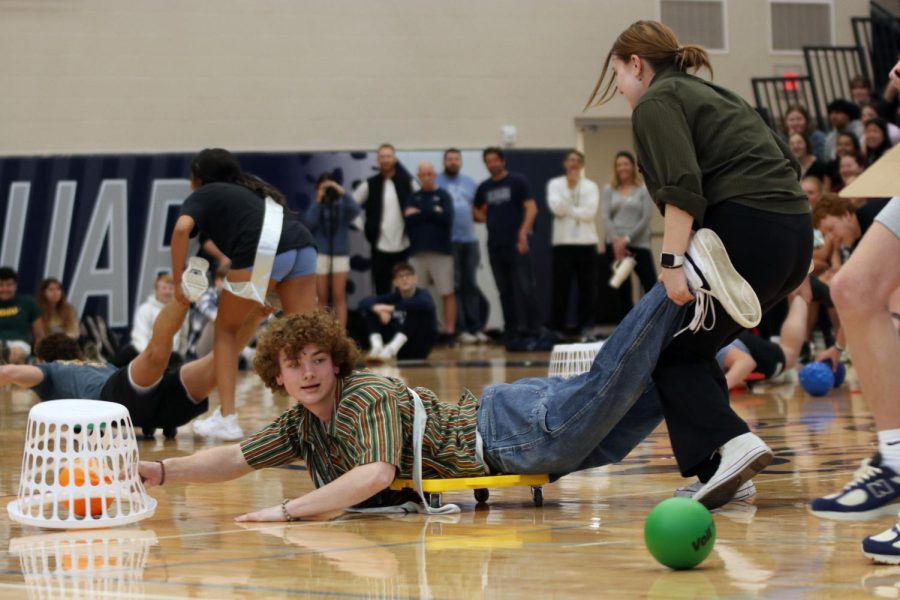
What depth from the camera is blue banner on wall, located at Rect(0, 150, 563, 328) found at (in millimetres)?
14570

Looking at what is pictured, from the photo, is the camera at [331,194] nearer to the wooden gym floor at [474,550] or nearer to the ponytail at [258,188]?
the ponytail at [258,188]

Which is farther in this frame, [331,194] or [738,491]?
[331,194]

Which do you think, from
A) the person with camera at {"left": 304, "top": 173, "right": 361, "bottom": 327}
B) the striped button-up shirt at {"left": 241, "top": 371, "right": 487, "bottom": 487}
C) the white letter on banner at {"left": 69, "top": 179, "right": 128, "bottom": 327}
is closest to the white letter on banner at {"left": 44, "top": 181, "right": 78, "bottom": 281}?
the white letter on banner at {"left": 69, "top": 179, "right": 128, "bottom": 327}

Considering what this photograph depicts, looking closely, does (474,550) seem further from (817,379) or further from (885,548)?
(817,379)

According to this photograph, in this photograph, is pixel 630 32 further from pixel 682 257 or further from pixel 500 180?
pixel 500 180

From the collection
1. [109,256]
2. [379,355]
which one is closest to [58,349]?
[379,355]

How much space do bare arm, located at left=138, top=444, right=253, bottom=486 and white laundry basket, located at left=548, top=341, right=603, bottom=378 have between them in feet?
11.9

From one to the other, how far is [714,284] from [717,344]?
29cm

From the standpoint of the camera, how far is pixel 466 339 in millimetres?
15461

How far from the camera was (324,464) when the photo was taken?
4285 millimetres

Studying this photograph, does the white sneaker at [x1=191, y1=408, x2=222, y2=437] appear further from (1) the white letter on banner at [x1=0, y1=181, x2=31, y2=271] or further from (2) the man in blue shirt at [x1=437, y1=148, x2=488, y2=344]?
(2) the man in blue shirt at [x1=437, y1=148, x2=488, y2=344]

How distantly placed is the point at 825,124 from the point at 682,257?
1302cm

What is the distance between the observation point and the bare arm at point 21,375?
6.63 meters

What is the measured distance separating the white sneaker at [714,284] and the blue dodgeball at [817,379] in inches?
181
